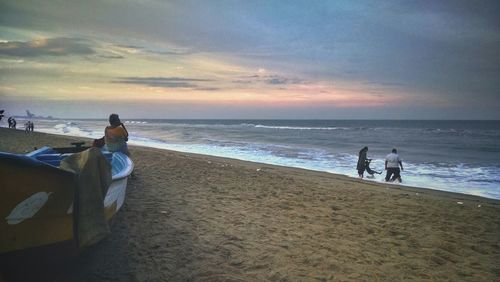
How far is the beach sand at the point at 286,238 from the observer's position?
447 cm

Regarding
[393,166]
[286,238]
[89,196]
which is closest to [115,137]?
[89,196]

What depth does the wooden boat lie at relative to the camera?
326 centimetres

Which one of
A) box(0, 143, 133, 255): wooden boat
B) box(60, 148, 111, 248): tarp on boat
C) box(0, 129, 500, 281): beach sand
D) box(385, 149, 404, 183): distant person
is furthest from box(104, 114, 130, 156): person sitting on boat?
box(385, 149, 404, 183): distant person

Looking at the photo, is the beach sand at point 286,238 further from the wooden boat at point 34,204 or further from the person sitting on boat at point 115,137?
the person sitting on boat at point 115,137

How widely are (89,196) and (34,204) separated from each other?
59 cm

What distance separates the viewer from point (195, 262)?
4.64 meters

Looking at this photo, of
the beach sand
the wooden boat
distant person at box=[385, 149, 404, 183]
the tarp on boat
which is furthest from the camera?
distant person at box=[385, 149, 404, 183]

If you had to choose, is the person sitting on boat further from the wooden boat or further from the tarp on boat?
the wooden boat

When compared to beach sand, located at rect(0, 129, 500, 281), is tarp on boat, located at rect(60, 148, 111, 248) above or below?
above

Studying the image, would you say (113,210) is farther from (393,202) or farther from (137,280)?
(393,202)

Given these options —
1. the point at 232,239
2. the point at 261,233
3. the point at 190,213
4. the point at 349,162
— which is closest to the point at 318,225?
the point at 261,233

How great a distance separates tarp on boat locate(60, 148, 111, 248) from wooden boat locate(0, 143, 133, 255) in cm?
7

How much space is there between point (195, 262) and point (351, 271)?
6.90 feet

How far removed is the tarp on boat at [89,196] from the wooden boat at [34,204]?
7cm
